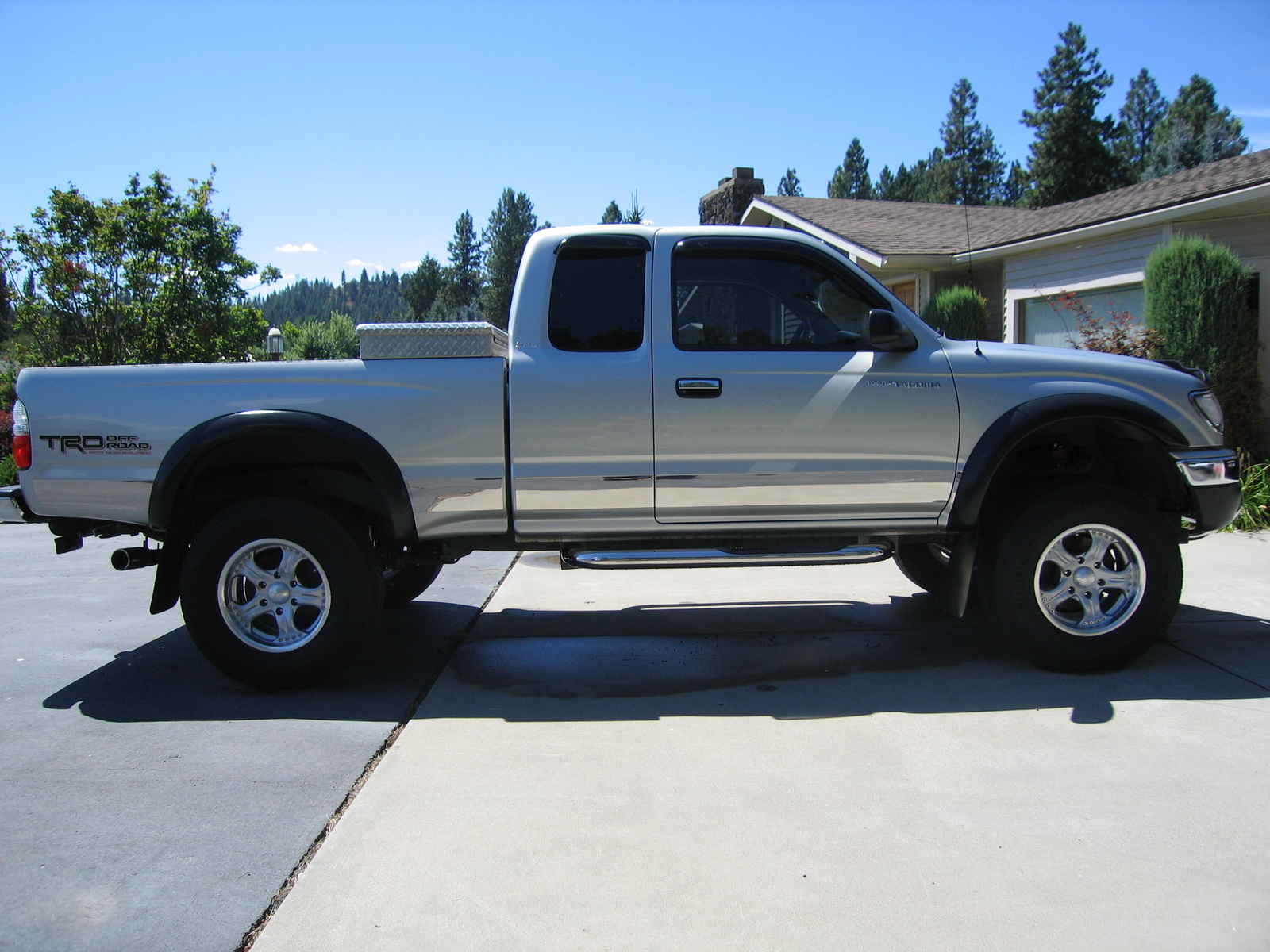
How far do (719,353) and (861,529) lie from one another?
1153 millimetres

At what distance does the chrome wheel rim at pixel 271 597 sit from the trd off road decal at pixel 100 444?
68 centimetres

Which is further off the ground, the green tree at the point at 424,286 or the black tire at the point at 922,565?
the green tree at the point at 424,286

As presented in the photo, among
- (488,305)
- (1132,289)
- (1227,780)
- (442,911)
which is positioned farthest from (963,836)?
(488,305)

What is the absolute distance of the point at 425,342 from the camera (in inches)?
175

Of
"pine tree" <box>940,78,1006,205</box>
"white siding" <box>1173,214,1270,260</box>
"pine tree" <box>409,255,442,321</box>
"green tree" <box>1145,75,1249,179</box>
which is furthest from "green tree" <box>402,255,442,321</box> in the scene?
"white siding" <box>1173,214,1270,260</box>

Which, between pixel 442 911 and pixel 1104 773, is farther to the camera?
pixel 1104 773

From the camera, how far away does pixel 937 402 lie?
4.52m

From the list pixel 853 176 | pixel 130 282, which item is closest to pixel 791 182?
pixel 853 176

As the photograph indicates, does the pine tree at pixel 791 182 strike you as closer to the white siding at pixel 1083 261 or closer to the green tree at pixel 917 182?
the green tree at pixel 917 182

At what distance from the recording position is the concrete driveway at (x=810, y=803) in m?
2.56

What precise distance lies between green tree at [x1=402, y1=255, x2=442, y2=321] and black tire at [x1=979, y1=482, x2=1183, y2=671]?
336 ft

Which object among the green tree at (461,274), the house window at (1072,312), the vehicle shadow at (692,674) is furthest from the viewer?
the green tree at (461,274)

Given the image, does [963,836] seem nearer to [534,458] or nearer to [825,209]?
[534,458]

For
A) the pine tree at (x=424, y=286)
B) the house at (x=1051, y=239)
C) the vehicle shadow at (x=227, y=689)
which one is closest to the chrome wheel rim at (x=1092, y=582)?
the vehicle shadow at (x=227, y=689)
